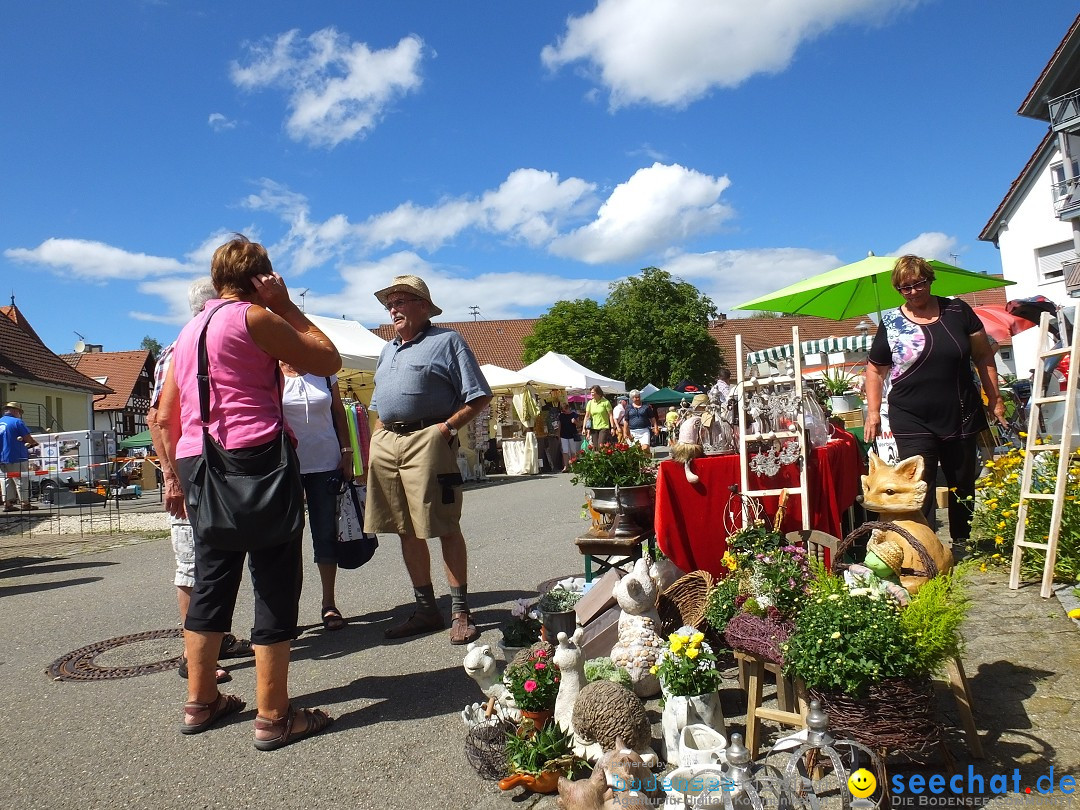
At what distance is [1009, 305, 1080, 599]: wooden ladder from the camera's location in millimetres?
4121

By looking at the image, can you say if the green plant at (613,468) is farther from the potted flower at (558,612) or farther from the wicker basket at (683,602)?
the wicker basket at (683,602)

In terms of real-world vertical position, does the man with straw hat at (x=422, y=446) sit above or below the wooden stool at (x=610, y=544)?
above

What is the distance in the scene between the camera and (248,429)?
10.1 ft

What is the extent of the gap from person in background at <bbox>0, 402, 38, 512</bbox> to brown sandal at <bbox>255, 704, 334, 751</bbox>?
12.6 meters

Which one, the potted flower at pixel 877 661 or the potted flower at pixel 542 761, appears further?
the potted flower at pixel 542 761

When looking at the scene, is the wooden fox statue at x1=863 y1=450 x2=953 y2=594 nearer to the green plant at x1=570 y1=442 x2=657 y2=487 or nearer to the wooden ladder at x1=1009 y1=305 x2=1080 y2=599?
the wooden ladder at x1=1009 y1=305 x2=1080 y2=599

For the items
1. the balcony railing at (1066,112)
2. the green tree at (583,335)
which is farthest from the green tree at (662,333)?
the balcony railing at (1066,112)

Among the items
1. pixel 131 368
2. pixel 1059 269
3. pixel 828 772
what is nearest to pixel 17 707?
Result: pixel 828 772

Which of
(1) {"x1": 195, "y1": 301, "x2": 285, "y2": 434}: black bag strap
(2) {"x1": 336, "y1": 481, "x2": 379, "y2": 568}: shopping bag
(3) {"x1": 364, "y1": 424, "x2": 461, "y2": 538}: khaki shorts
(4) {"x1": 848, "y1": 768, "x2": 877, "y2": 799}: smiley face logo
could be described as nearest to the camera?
(4) {"x1": 848, "y1": 768, "x2": 877, "y2": 799}: smiley face logo

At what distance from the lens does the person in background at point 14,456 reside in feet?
43.1

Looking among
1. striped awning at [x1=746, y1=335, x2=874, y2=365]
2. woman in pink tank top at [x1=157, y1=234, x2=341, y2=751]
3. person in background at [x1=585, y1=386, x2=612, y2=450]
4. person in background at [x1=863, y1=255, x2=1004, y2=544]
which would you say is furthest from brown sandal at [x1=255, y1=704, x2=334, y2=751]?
person in background at [x1=585, y1=386, x2=612, y2=450]

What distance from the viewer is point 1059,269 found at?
2800 centimetres

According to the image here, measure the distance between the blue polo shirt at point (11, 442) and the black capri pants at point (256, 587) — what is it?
12.3 meters

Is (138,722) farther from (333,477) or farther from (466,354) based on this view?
(466,354)
